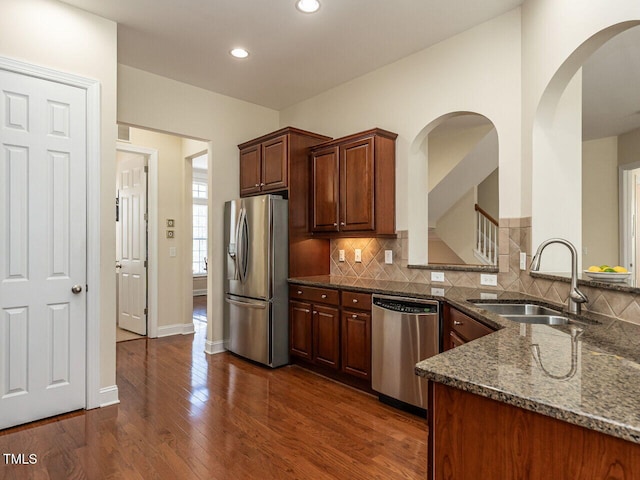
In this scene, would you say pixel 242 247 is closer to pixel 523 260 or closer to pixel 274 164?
pixel 274 164

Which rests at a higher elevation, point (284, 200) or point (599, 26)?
point (599, 26)

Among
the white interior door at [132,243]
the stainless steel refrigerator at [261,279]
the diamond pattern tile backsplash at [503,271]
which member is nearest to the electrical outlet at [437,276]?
the diamond pattern tile backsplash at [503,271]

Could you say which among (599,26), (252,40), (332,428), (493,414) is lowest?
(332,428)

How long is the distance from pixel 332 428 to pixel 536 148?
2396 mm

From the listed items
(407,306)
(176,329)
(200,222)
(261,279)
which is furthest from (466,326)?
(200,222)

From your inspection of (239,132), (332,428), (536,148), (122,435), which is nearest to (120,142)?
(239,132)

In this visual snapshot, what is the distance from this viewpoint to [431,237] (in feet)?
20.1

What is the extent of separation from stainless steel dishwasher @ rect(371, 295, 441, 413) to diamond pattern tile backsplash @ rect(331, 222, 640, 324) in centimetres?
63

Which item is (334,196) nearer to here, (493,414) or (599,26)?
(599,26)

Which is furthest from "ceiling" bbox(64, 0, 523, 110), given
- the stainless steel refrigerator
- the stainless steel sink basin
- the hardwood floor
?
the hardwood floor

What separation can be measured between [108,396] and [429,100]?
11.9ft

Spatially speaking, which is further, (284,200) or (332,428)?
(284,200)

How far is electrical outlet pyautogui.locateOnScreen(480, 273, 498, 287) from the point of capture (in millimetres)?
2934

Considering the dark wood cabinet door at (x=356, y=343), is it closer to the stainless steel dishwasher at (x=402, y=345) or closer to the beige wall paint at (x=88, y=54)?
the stainless steel dishwasher at (x=402, y=345)
